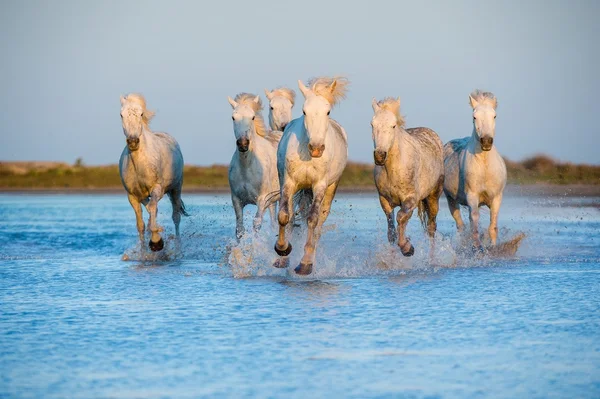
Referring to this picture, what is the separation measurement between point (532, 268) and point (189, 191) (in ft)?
97.0

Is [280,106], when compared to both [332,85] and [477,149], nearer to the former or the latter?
[477,149]

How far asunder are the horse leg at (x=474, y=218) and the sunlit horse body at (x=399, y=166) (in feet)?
2.52

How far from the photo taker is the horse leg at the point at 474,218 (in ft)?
44.0

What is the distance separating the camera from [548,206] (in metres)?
28.7

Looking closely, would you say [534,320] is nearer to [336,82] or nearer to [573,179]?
[336,82]

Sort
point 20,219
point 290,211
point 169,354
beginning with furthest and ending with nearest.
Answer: point 20,219
point 290,211
point 169,354

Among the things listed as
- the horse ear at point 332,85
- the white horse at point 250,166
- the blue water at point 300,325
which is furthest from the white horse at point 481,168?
→ the horse ear at point 332,85

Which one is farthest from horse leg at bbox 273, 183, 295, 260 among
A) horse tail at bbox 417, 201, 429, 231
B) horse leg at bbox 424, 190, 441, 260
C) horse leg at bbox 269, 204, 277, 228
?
horse tail at bbox 417, 201, 429, 231

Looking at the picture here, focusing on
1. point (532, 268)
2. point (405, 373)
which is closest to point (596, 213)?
point (532, 268)

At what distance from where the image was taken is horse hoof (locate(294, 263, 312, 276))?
35.7 feet

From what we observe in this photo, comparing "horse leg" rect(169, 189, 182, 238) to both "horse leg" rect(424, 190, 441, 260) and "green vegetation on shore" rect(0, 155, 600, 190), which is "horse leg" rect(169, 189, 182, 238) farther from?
"green vegetation on shore" rect(0, 155, 600, 190)

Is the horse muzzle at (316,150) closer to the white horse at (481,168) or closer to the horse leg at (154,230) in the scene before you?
the white horse at (481,168)

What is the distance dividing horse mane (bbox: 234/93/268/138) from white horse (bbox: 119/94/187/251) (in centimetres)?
137

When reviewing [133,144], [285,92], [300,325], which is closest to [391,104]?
[133,144]
